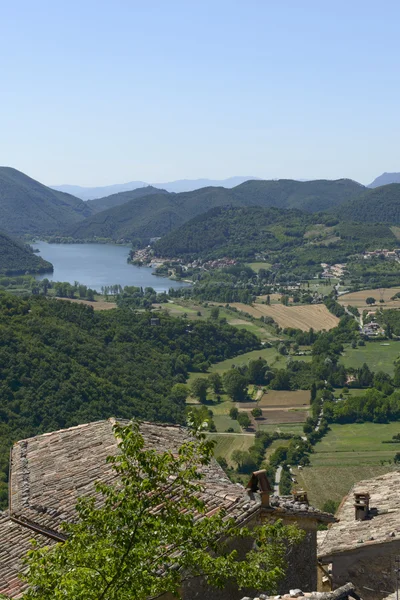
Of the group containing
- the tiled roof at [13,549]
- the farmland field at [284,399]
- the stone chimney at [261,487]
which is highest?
the stone chimney at [261,487]

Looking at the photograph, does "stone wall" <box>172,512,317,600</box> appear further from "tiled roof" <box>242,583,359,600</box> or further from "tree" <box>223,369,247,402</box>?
"tree" <box>223,369,247,402</box>

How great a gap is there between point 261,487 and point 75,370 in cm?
4010

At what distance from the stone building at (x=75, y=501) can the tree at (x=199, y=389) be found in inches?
2270

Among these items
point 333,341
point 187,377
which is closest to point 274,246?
point 333,341

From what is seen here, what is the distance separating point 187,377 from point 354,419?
1928 centimetres

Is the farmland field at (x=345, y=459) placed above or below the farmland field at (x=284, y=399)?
above

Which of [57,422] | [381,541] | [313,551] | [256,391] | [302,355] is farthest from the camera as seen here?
[302,355]

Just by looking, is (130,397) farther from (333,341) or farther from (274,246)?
(274,246)

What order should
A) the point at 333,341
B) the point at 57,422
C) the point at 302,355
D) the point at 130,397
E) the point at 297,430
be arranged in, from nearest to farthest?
the point at 57,422, the point at 130,397, the point at 297,430, the point at 302,355, the point at 333,341

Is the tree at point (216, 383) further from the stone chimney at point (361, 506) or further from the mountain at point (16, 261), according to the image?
the mountain at point (16, 261)

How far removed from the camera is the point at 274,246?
191 m

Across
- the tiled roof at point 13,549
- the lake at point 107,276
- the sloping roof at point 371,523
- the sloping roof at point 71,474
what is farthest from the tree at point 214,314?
the tiled roof at point 13,549

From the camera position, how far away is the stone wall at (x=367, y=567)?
10453 millimetres


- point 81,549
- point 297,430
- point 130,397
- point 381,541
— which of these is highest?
point 81,549
